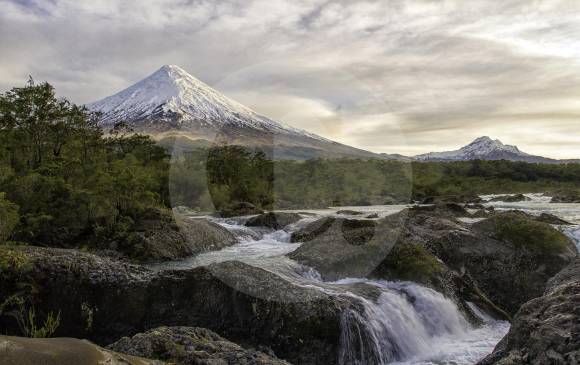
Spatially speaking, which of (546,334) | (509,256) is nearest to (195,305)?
(546,334)

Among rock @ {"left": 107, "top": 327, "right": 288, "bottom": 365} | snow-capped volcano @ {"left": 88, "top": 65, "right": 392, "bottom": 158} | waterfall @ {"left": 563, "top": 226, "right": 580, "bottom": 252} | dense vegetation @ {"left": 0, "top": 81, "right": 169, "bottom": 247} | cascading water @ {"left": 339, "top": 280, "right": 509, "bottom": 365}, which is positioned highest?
snow-capped volcano @ {"left": 88, "top": 65, "right": 392, "bottom": 158}

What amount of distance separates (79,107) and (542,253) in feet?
79.4

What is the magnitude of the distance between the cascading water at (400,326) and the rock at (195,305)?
0.42 metres

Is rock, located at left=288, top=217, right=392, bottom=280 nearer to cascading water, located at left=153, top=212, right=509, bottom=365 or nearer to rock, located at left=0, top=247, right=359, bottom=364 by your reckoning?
cascading water, located at left=153, top=212, right=509, bottom=365

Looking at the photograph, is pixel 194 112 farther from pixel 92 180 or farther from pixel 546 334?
pixel 546 334

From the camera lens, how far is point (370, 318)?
400 inches

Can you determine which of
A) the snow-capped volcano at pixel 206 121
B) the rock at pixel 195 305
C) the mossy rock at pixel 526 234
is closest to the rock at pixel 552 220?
the mossy rock at pixel 526 234

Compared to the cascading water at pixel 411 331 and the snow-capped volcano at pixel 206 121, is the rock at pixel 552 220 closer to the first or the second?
the cascading water at pixel 411 331

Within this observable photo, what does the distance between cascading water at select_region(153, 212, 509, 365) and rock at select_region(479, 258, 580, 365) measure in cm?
340

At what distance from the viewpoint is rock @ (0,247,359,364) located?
9.45 m

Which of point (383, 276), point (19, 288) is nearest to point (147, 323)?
point (19, 288)

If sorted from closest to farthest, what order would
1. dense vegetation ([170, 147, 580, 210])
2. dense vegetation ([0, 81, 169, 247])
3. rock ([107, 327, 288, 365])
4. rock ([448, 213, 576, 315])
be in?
1. rock ([107, 327, 288, 365])
2. rock ([448, 213, 576, 315])
3. dense vegetation ([0, 81, 169, 247])
4. dense vegetation ([170, 147, 580, 210])

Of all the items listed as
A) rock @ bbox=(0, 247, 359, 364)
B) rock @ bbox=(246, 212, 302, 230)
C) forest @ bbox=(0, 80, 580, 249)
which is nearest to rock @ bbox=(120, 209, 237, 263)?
forest @ bbox=(0, 80, 580, 249)

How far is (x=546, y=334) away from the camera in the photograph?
212 inches
